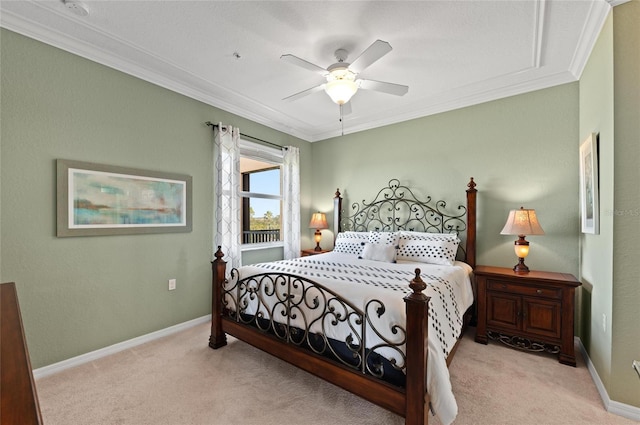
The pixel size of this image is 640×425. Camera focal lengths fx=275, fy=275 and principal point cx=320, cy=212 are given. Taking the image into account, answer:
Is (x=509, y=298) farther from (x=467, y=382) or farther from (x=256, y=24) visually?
(x=256, y=24)

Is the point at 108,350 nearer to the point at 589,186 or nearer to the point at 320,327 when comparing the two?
the point at 320,327

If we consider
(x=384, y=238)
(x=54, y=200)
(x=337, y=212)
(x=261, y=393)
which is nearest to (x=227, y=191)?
(x=54, y=200)

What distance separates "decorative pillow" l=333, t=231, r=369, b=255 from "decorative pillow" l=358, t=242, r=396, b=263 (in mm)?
313

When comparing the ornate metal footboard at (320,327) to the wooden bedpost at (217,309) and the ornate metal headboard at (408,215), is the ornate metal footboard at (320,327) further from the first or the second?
the ornate metal headboard at (408,215)

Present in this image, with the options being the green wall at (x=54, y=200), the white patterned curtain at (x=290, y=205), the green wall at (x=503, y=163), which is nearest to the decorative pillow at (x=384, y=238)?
the green wall at (x=503, y=163)

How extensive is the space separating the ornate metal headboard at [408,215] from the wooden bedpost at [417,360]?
215cm

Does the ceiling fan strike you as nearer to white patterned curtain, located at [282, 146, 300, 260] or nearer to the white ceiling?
the white ceiling

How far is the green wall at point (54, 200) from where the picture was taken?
87.3 inches

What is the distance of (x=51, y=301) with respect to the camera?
2.36 meters

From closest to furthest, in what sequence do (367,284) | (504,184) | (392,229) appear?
(367,284) → (504,184) → (392,229)

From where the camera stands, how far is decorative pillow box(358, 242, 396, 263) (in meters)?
3.24

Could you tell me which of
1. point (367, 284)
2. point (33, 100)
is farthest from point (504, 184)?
point (33, 100)

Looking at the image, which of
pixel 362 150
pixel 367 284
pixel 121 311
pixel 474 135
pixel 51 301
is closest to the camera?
pixel 367 284

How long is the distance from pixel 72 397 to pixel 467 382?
119 inches
